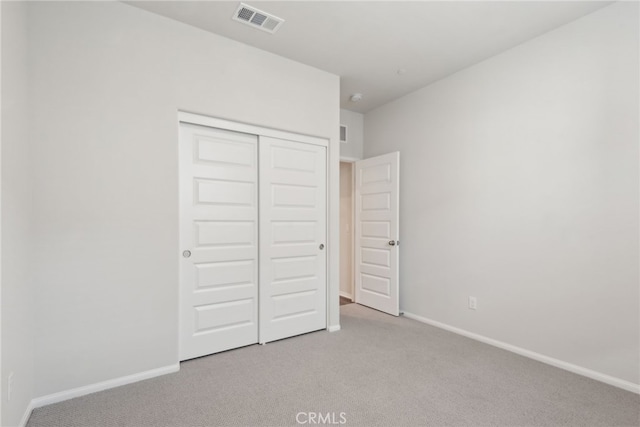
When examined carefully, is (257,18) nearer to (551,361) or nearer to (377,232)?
(377,232)

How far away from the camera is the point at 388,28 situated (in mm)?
2691

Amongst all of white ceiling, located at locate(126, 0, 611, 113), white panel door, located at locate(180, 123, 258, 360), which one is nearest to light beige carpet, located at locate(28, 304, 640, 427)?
white panel door, located at locate(180, 123, 258, 360)

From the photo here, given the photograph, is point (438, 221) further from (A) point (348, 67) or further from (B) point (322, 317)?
(A) point (348, 67)

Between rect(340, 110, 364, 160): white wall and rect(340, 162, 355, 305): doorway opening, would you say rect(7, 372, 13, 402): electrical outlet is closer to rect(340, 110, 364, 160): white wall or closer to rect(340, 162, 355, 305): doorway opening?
rect(340, 162, 355, 305): doorway opening

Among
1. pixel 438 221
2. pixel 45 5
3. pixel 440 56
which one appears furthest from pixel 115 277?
pixel 440 56

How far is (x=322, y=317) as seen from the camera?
11.4 ft

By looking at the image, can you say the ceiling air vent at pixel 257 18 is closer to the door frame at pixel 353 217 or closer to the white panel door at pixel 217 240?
the white panel door at pixel 217 240

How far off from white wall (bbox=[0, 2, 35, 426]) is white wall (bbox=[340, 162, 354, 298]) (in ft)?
12.3

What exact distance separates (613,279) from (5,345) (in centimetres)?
387

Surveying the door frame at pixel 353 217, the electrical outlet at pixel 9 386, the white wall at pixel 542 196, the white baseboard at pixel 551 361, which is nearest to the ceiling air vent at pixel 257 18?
the white wall at pixel 542 196

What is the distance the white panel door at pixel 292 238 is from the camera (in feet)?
10.2

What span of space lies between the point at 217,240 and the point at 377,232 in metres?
2.21

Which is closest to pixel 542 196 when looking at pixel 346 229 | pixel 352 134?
pixel 352 134

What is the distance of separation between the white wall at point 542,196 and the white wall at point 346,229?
130 cm
